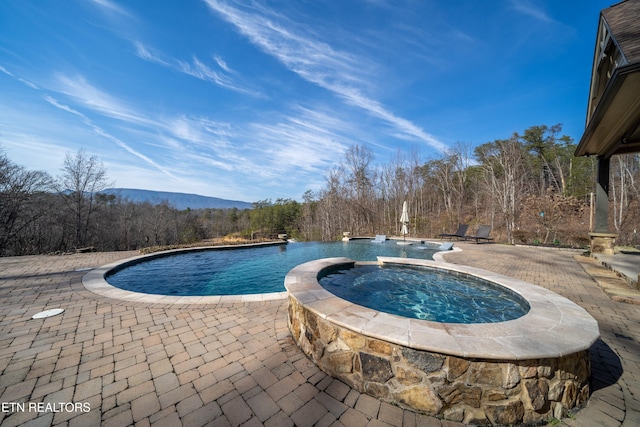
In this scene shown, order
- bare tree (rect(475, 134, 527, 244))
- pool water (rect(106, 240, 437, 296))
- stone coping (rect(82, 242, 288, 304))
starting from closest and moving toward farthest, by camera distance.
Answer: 1. stone coping (rect(82, 242, 288, 304))
2. pool water (rect(106, 240, 437, 296))
3. bare tree (rect(475, 134, 527, 244))

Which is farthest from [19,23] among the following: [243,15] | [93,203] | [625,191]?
[625,191]

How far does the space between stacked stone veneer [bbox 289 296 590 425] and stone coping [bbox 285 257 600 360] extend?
0.24 ft

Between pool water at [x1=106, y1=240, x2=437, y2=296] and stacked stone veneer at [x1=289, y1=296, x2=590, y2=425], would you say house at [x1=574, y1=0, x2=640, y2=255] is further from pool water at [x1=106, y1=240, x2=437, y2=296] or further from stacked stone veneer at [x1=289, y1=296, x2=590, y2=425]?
pool water at [x1=106, y1=240, x2=437, y2=296]

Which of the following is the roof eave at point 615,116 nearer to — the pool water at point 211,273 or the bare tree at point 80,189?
the pool water at point 211,273

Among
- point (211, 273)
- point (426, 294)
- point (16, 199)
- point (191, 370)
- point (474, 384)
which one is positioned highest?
point (16, 199)

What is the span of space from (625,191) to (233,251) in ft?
71.5

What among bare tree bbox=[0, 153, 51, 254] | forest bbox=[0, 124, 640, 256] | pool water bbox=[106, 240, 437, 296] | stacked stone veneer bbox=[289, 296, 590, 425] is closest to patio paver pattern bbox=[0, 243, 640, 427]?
stacked stone veneer bbox=[289, 296, 590, 425]

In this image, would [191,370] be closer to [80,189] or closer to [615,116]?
[615,116]

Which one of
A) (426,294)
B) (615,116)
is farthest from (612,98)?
(426,294)

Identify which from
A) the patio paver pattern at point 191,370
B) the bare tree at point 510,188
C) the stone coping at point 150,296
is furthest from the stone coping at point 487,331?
the bare tree at point 510,188

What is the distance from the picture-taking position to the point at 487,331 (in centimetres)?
→ 189

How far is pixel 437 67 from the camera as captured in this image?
31.8ft

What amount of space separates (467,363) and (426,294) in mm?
2640

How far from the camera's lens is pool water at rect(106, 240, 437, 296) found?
5047 mm
